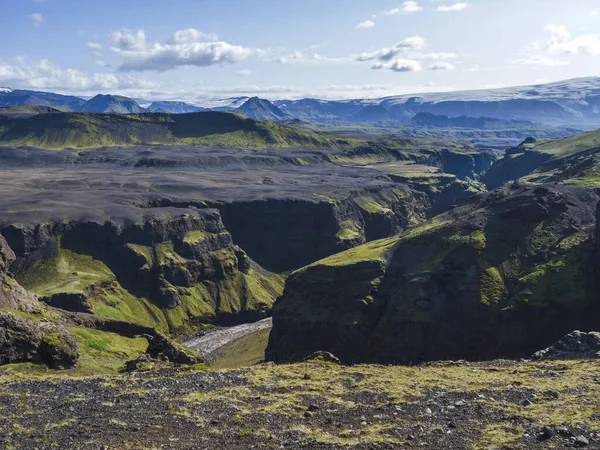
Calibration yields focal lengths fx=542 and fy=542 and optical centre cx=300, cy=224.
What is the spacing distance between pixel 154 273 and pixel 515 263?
352 ft

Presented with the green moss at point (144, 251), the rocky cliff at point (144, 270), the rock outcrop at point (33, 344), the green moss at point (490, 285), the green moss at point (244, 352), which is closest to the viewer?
the rock outcrop at point (33, 344)

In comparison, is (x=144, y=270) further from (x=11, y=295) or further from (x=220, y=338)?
(x=11, y=295)

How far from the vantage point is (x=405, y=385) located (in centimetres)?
4250

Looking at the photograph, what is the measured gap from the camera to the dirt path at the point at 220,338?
490ft

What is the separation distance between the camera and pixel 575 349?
195 feet

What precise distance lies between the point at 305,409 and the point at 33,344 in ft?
95.7

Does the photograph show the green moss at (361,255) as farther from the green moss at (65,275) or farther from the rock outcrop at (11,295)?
the rock outcrop at (11,295)

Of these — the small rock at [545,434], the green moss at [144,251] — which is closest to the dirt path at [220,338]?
the green moss at [144,251]

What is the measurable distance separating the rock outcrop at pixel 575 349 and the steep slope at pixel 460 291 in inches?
1781

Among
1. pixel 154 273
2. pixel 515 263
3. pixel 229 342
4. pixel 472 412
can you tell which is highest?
pixel 472 412

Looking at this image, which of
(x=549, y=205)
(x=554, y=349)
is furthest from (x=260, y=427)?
(x=549, y=205)

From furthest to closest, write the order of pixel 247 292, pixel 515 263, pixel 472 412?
pixel 247 292
pixel 515 263
pixel 472 412

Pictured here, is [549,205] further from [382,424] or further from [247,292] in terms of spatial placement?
[382,424]

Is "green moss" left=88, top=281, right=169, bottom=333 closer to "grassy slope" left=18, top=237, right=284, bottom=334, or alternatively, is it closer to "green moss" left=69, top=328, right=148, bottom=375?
"grassy slope" left=18, top=237, right=284, bottom=334
